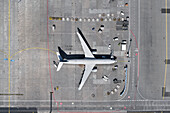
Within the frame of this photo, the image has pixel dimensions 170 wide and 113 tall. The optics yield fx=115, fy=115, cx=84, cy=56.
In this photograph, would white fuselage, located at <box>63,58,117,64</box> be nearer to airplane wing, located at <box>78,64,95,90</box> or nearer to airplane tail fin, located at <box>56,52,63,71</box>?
airplane wing, located at <box>78,64,95,90</box>

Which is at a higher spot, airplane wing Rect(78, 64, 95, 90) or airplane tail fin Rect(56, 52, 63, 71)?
airplane tail fin Rect(56, 52, 63, 71)

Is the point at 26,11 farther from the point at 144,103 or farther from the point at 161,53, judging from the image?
the point at 144,103

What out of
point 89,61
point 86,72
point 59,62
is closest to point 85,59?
point 89,61

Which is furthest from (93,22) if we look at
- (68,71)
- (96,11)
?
(68,71)

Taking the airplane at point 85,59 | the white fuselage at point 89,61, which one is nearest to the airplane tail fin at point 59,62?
the airplane at point 85,59

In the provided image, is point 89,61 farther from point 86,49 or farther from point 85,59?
point 86,49

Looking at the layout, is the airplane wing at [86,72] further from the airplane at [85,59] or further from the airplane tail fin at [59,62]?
the airplane tail fin at [59,62]

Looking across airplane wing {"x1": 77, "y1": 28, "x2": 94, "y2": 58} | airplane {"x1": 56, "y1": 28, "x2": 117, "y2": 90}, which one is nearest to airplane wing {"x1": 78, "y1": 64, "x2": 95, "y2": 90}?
airplane {"x1": 56, "y1": 28, "x2": 117, "y2": 90}

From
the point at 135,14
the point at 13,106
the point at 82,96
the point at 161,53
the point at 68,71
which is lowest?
the point at 13,106
